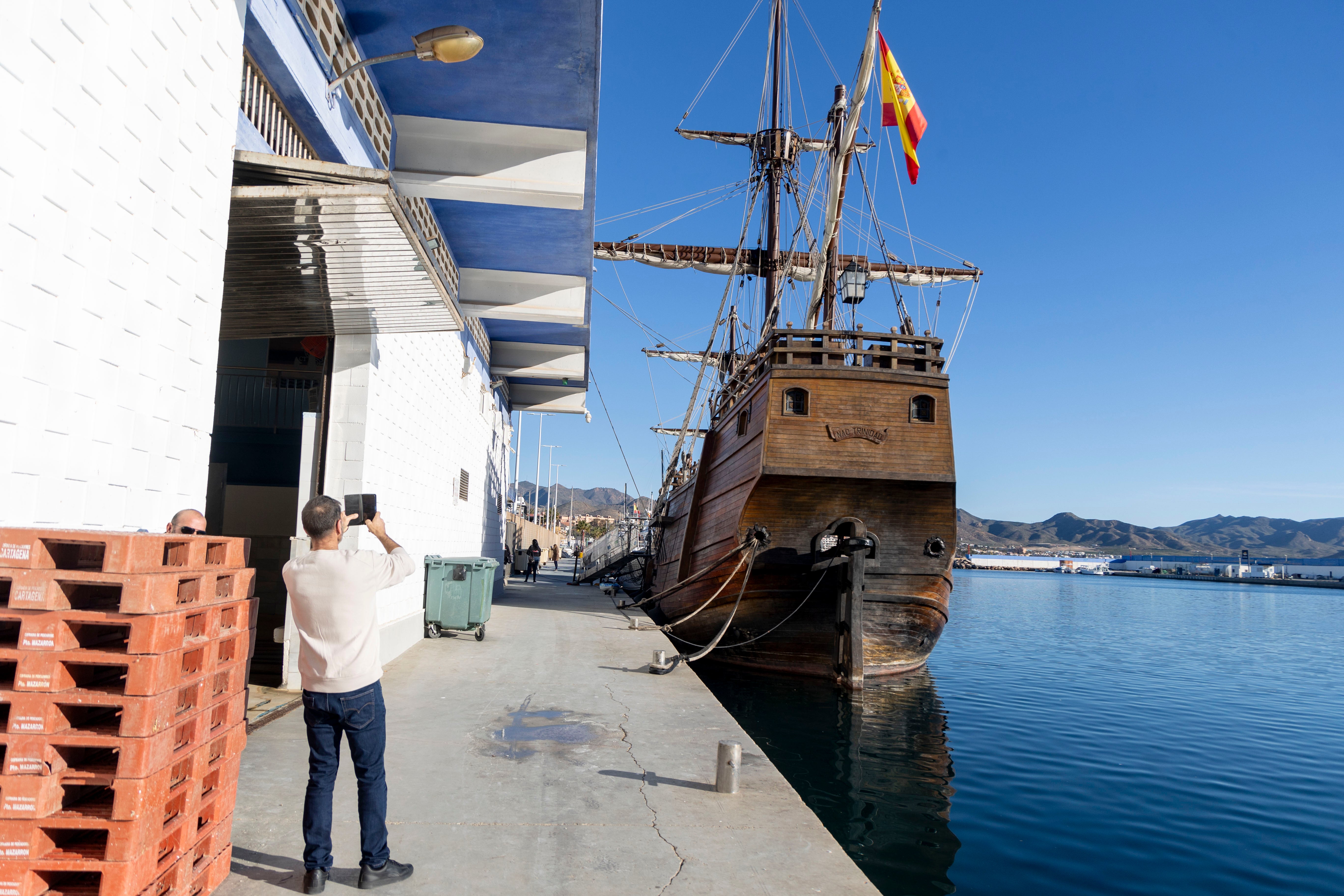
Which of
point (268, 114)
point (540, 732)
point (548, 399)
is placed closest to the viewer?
point (268, 114)

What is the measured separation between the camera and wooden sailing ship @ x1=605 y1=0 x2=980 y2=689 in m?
12.6

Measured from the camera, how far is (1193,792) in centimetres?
877

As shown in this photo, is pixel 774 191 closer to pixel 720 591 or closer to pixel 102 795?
pixel 720 591

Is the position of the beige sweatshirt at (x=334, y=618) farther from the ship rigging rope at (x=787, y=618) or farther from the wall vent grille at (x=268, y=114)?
the ship rigging rope at (x=787, y=618)

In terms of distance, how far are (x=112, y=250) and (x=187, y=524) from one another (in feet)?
4.60

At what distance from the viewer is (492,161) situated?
32.2 ft

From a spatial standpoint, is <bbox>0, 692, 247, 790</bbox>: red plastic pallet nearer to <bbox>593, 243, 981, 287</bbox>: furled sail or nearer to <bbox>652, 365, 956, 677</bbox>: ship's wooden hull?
<bbox>652, 365, 956, 677</bbox>: ship's wooden hull

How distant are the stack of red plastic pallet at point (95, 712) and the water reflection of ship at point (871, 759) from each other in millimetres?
4785

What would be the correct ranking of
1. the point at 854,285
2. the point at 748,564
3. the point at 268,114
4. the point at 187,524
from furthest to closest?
the point at 854,285
the point at 748,564
the point at 268,114
the point at 187,524

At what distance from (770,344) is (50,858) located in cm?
1162

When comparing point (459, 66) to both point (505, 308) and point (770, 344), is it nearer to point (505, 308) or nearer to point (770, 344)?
point (505, 308)

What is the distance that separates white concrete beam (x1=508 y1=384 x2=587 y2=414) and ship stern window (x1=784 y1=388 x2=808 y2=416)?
11.8 metres

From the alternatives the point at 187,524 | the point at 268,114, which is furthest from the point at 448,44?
the point at 187,524

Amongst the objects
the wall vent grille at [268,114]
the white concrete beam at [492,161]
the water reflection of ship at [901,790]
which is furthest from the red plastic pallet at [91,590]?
the white concrete beam at [492,161]
